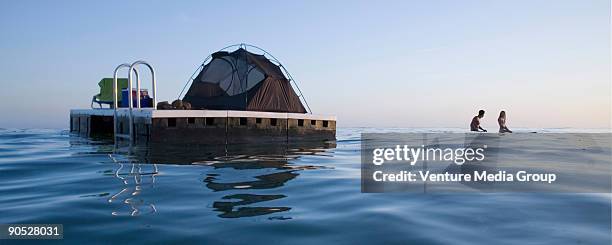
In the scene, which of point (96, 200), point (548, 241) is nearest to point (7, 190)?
point (96, 200)

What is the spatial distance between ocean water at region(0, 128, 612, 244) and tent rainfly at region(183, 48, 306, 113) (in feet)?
42.7

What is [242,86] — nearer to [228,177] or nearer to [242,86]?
[242,86]

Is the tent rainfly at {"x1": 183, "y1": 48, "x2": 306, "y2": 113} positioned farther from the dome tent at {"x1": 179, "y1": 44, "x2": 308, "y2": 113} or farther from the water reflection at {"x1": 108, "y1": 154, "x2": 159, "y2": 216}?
the water reflection at {"x1": 108, "y1": 154, "x2": 159, "y2": 216}

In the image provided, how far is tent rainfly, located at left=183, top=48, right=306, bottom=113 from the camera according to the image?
68.8ft

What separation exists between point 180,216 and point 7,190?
3381mm

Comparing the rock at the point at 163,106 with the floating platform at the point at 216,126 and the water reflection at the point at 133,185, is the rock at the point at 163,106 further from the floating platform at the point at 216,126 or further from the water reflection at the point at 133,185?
the water reflection at the point at 133,185

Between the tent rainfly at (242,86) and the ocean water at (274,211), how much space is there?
42.7 feet

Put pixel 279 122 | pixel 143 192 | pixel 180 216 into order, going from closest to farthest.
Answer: pixel 180 216 < pixel 143 192 < pixel 279 122

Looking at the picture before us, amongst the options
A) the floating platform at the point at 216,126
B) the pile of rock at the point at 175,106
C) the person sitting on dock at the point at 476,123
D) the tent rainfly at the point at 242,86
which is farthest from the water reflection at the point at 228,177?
the person sitting on dock at the point at 476,123

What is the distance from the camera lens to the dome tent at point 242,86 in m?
21.0

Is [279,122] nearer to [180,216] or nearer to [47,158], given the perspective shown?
[47,158]

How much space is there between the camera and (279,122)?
1780 cm

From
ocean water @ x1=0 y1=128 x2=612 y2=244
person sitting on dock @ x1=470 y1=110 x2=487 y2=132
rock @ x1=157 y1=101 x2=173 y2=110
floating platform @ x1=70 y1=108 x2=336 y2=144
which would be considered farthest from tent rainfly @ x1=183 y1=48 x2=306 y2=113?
ocean water @ x1=0 y1=128 x2=612 y2=244

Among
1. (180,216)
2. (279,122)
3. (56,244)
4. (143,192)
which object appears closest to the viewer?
(56,244)
